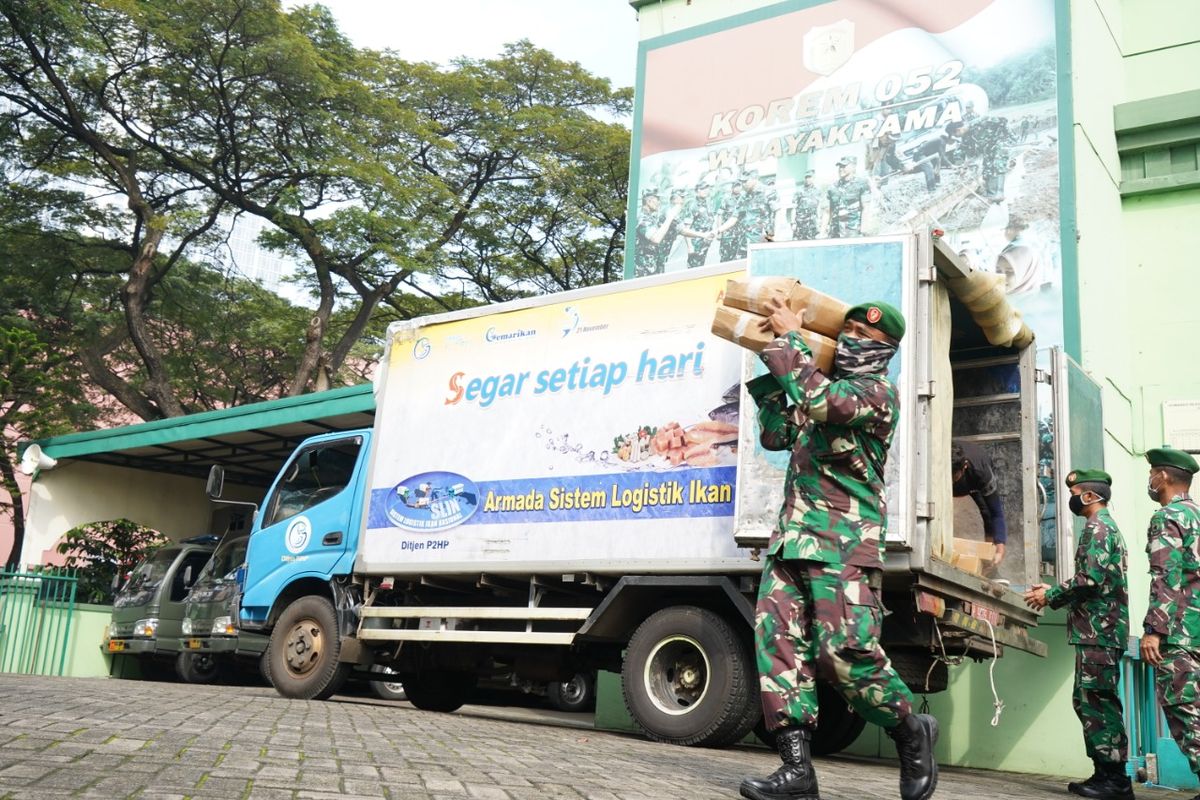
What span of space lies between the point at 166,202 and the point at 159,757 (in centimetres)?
1983

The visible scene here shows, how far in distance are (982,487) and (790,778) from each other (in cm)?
414

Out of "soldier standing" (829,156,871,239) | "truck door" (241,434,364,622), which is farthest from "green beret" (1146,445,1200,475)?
"truck door" (241,434,364,622)

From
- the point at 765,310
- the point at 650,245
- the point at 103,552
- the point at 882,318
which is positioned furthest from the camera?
the point at 103,552

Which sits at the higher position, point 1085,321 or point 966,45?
point 966,45

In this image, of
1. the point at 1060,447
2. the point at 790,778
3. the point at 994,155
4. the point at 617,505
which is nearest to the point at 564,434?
the point at 617,505

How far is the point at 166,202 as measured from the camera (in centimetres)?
2203

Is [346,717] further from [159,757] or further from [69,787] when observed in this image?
[69,787]

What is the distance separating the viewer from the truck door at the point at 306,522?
9.75 m

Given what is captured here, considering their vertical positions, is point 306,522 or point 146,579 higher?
point 306,522

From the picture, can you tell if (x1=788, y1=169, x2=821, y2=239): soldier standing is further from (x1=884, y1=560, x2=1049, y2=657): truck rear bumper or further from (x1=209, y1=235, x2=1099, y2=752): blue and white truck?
(x1=884, y1=560, x2=1049, y2=657): truck rear bumper

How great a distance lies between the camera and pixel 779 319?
5609 millimetres

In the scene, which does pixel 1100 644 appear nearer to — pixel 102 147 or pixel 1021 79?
pixel 1021 79

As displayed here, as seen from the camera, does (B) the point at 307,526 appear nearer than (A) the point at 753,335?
No

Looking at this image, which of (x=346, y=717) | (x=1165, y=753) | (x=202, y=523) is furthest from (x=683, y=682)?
(x=202, y=523)
